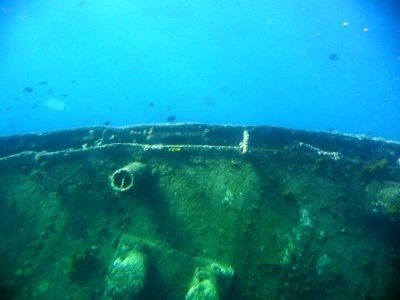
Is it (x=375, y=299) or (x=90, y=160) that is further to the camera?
(x=90, y=160)

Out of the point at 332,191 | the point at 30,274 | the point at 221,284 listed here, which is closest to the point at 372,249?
the point at 332,191

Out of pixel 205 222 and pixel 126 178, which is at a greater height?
pixel 126 178

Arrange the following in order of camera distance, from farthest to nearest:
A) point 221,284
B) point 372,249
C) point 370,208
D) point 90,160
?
point 90,160, point 370,208, point 372,249, point 221,284

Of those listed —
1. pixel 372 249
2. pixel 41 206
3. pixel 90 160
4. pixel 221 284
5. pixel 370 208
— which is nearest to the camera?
pixel 221 284

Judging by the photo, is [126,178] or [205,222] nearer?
[205,222]

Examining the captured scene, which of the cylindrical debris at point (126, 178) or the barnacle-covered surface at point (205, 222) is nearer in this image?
the barnacle-covered surface at point (205, 222)

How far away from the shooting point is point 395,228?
Answer: 5.28 m

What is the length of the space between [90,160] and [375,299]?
626 cm

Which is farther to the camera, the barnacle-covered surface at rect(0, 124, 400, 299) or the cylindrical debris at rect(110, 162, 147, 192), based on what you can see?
the cylindrical debris at rect(110, 162, 147, 192)

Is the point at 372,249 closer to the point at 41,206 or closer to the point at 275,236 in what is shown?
the point at 275,236

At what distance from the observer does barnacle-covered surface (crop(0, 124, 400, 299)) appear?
4.76 metres

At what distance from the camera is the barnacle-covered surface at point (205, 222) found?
15.6 ft

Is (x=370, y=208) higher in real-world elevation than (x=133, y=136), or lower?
lower

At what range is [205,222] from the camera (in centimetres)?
523
